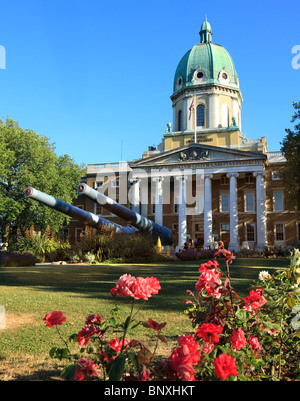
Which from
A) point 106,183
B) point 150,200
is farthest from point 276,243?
point 106,183

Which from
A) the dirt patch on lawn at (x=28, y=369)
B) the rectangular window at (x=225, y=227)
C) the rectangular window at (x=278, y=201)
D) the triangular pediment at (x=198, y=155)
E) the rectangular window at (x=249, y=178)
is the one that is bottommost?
the dirt patch on lawn at (x=28, y=369)

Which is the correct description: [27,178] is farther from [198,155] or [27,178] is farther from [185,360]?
[185,360]

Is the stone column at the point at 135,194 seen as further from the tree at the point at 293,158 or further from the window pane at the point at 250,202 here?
the tree at the point at 293,158

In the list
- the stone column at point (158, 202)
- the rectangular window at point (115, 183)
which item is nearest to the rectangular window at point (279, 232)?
the stone column at point (158, 202)

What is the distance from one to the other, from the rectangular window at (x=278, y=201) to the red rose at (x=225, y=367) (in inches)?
1782

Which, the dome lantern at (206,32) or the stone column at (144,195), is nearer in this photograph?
the stone column at (144,195)

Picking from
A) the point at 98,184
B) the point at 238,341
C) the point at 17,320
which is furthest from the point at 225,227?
the point at 238,341

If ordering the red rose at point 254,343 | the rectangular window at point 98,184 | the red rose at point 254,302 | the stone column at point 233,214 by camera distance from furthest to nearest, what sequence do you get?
the rectangular window at point 98,184
the stone column at point 233,214
the red rose at point 254,302
the red rose at point 254,343

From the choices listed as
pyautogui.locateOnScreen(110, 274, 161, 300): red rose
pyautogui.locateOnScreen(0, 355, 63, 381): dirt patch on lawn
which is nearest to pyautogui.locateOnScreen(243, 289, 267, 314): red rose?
pyautogui.locateOnScreen(110, 274, 161, 300): red rose

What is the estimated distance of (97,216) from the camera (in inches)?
765

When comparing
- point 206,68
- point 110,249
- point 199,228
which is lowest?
point 110,249

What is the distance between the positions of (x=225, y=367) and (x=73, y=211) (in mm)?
15684

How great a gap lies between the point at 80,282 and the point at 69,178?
34.1 metres

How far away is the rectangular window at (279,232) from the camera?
4384cm
